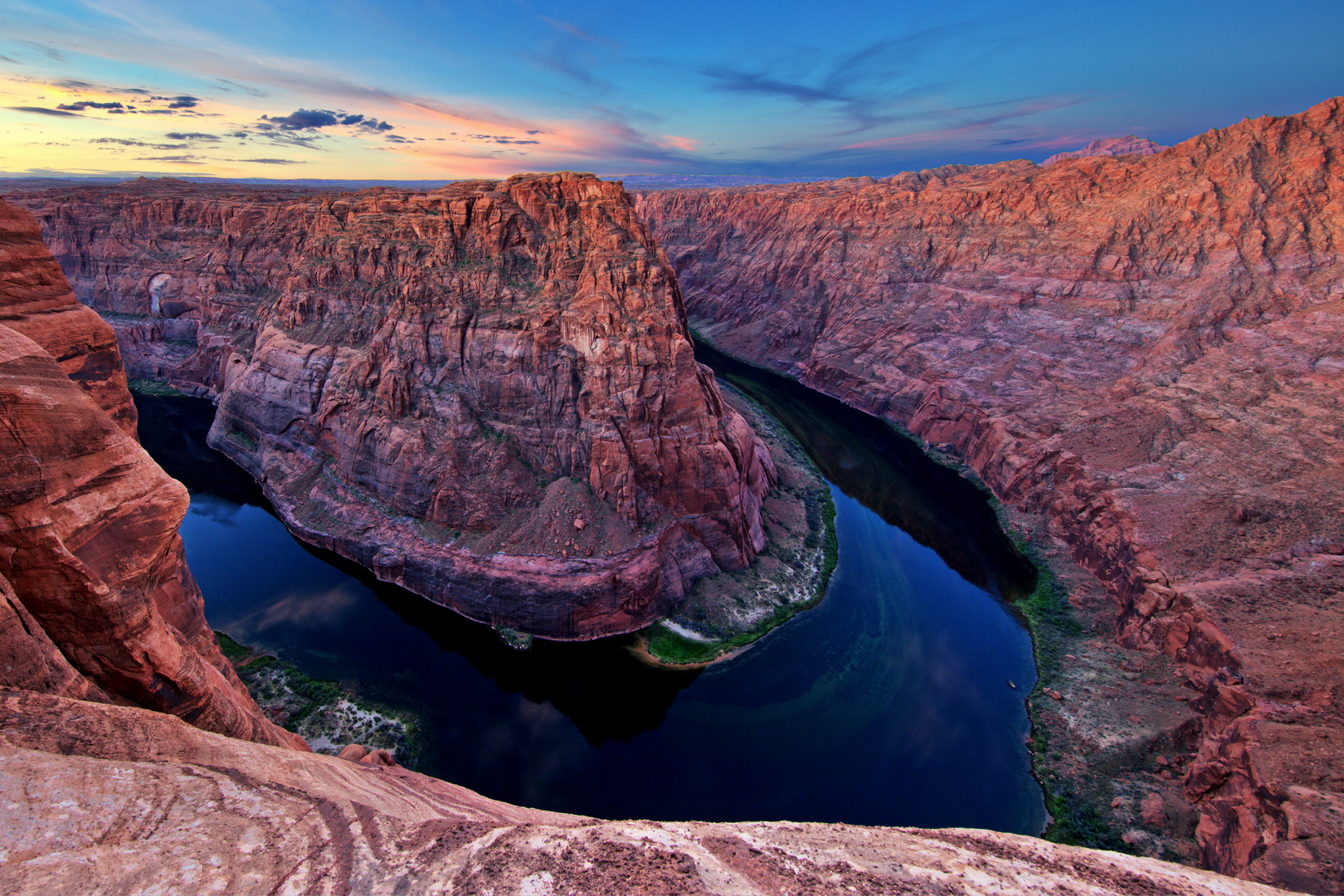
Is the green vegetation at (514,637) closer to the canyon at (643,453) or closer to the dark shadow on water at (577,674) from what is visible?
the dark shadow on water at (577,674)

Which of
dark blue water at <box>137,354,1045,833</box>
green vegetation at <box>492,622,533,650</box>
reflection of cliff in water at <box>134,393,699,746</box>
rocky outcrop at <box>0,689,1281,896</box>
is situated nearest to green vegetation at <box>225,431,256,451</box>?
dark blue water at <box>137,354,1045,833</box>

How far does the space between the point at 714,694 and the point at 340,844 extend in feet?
81.2

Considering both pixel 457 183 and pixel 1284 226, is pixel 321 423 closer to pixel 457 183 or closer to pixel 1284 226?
pixel 457 183

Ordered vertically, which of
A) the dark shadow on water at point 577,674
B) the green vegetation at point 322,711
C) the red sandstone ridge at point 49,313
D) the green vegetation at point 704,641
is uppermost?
the red sandstone ridge at point 49,313

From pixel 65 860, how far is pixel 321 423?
4506 cm

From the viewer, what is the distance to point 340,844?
8.62 metres

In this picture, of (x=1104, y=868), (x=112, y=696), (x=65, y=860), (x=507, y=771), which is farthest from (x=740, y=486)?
(x=65, y=860)

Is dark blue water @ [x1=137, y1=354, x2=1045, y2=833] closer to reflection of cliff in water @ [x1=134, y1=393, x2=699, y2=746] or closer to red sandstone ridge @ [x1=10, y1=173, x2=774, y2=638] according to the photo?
reflection of cliff in water @ [x1=134, y1=393, x2=699, y2=746]

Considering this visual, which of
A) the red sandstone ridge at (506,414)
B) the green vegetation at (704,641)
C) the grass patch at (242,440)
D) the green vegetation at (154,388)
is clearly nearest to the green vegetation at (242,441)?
the grass patch at (242,440)

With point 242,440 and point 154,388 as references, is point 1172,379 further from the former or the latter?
point 154,388

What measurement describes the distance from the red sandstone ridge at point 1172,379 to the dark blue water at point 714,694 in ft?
22.3

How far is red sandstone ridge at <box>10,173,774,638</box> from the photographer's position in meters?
35.2

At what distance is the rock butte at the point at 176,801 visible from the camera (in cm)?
714

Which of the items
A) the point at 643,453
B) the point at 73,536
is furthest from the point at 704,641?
the point at 73,536
